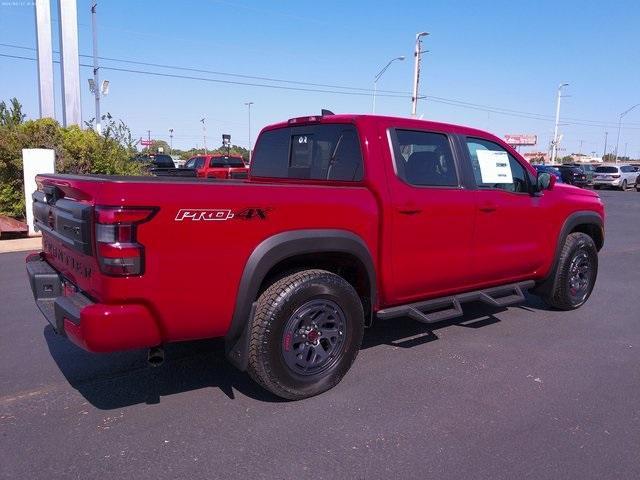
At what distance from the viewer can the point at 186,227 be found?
2.89m

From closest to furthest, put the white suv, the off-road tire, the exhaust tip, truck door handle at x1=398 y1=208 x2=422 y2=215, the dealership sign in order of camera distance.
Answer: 1. the exhaust tip
2. truck door handle at x1=398 y1=208 x2=422 y2=215
3. the off-road tire
4. the white suv
5. the dealership sign

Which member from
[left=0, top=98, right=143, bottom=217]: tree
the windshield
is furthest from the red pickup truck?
the windshield

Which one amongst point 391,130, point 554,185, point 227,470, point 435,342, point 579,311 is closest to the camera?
point 227,470

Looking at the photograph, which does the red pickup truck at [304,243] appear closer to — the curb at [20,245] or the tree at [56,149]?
the curb at [20,245]

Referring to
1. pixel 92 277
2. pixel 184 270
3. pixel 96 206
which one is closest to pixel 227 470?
pixel 184 270

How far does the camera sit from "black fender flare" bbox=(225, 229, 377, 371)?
10.4ft

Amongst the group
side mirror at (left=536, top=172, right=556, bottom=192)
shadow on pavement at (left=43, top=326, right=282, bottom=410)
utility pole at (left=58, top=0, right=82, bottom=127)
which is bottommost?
shadow on pavement at (left=43, top=326, right=282, bottom=410)

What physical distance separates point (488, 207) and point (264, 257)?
2.30 m

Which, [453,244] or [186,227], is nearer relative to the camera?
[186,227]

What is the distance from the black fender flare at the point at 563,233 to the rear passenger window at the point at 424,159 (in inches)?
68.6

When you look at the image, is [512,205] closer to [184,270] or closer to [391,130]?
[391,130]

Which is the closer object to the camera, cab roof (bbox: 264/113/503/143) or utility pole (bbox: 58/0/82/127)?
cab roof (bbox: 264/113/503/143)

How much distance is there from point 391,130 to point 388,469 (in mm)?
2417

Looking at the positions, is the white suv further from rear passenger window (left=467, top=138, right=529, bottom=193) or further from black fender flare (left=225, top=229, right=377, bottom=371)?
black fender flare (left=225, top=229, right=377, bottom=371)
